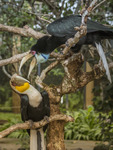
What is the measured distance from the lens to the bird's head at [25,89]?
1987 millimetres

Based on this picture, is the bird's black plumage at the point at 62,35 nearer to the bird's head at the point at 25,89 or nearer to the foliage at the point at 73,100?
the bird's head at the point at 25,89

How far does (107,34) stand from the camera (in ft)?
7.48

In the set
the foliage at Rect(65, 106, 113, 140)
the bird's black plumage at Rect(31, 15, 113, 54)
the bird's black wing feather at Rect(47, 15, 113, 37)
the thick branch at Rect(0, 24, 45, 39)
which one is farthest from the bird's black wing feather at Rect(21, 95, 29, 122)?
the foliage at Rect(65, 106, 113, 140)

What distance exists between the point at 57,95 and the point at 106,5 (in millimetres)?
1939

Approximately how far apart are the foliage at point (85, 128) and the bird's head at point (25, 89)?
8.78 feet

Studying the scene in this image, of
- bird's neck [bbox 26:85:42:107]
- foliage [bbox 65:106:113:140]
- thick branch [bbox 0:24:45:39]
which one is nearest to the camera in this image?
bird's neck [bbox 26:85:42:107]

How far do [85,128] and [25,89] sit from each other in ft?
10.2

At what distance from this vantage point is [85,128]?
4898 millimetres

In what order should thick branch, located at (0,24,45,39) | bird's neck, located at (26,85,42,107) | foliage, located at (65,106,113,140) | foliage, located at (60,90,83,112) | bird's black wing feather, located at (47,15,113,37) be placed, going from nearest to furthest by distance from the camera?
bird's neck, located at (26,85,42,107) < bird's black wing feather, located at (47,15,113,37) < thick branch, located at (0,24,45,39) < foliage, located at (65,106,113,140) < foliage, located at (60,90,83,112)

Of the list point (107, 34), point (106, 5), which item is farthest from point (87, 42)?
point (106, 5)

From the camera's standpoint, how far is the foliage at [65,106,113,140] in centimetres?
471

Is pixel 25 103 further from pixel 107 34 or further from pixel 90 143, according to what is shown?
pixel 90 143

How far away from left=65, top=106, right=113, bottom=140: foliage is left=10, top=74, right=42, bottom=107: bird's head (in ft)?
8.78

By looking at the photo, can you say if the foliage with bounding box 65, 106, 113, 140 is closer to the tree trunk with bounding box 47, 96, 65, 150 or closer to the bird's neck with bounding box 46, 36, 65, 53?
the tree trunk with bounding box 47, 96, 65, 150
